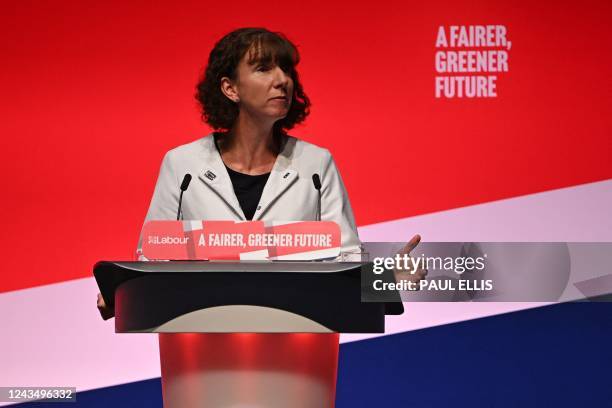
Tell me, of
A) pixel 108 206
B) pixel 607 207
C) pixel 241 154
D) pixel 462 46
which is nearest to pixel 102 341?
pixel 108 206

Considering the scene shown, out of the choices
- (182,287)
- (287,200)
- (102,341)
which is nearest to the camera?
(182,287)

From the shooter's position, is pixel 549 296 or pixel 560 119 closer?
pixel 549 296

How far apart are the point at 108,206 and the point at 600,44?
7.13 ft

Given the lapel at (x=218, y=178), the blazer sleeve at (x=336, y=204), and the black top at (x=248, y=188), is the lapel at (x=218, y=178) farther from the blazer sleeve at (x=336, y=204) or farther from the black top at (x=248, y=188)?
the blazer sleeve at (x=336, y=204)

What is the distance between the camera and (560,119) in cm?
398

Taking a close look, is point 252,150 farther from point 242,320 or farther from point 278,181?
point 242,320

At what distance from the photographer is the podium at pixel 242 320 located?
1.82 metres

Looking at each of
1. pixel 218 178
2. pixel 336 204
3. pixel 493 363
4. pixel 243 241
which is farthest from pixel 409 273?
pixel 493 363

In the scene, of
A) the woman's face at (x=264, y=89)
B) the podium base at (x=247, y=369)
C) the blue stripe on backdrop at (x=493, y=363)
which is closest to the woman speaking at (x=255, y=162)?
the woman's face at (x=264, y=89)

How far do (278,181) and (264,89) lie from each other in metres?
0.25

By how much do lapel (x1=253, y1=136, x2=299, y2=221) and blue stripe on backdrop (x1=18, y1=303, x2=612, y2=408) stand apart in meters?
1.62

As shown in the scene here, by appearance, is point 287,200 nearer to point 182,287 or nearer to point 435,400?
point 182,287

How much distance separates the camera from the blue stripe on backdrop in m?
3.97

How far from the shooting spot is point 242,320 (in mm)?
1825
